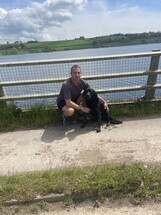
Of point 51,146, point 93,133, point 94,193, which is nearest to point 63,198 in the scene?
point 94,193

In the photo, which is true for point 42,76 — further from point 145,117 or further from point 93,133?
point 145,117

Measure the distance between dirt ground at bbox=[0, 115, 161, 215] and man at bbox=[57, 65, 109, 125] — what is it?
1.42 feet

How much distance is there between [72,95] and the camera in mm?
5715

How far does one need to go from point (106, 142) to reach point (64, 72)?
205cm

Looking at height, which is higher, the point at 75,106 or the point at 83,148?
the point at 75,106

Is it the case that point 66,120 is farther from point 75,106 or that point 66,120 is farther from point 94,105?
point 94,105

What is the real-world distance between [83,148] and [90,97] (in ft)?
4.18

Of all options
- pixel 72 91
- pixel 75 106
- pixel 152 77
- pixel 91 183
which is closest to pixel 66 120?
pixel 75 106

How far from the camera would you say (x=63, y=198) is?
3.41 m

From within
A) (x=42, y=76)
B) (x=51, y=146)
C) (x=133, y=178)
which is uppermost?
(x=42, y=76)

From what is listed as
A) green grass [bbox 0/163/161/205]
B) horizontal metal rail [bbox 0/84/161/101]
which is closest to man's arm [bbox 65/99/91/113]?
horizontal metal rail [bbox 0/84/161/101]

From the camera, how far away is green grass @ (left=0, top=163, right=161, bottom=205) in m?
3.39

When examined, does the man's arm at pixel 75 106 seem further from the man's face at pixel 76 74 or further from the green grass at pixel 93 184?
the green grass at pixel 93 184

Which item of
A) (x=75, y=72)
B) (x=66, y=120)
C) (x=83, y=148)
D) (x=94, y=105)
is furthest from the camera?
(x=66, y=120)
